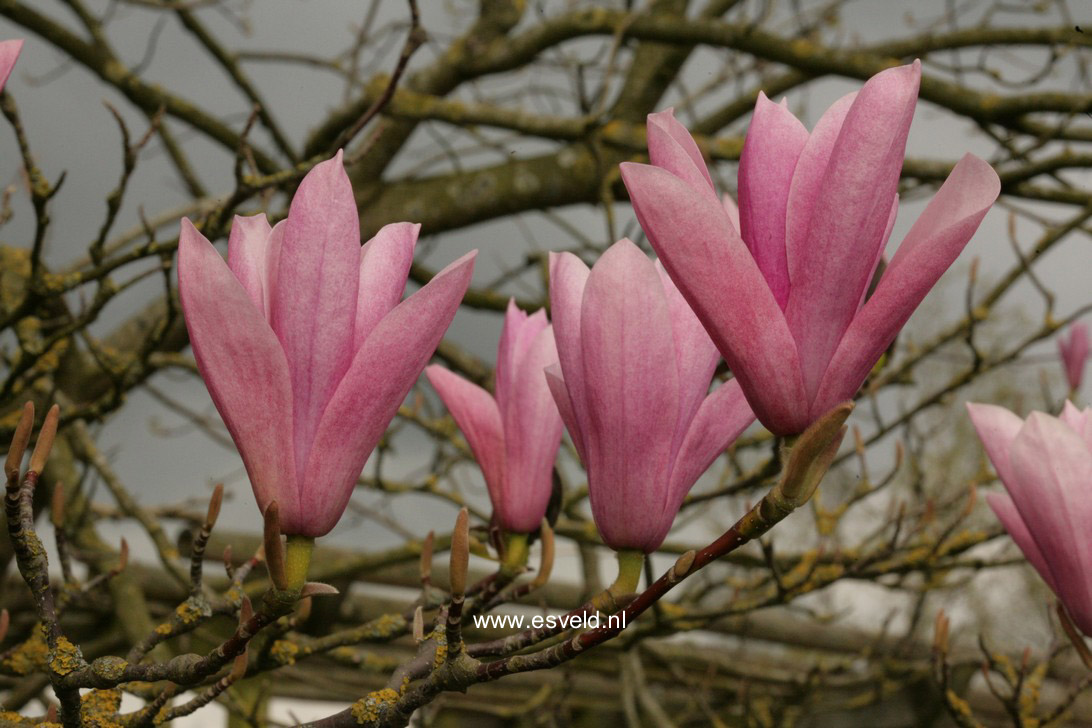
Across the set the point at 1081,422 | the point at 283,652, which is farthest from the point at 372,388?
the point at 1081,422

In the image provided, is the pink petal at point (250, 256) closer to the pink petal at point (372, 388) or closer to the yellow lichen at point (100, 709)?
the pink petal at point (372, 388)

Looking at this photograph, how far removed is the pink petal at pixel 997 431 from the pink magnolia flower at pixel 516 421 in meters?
0.37

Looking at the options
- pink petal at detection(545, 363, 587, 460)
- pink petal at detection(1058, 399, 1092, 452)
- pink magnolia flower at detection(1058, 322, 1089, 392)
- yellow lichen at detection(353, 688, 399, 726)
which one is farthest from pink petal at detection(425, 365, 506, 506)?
pink magnolia flower at detection(1058, 322, 1089, 392)

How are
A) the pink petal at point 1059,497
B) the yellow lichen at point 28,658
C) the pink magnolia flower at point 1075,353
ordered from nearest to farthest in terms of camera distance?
the pink petal at point 1059,497
the yellow lichen at point 28,658
the pink magnolia flower at point 1075,353

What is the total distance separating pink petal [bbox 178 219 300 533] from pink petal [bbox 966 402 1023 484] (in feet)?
1.92

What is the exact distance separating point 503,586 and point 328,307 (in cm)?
40

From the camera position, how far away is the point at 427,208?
287cm

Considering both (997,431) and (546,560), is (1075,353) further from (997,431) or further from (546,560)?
(546,560)

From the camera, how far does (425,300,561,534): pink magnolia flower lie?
830 millimetres

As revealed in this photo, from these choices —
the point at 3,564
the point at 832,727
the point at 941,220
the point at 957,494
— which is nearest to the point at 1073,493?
the point at 941,220

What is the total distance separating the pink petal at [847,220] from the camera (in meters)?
0.52

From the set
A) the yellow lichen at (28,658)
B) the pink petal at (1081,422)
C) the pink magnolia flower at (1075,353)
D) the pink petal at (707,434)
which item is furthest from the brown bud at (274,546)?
the pink magnolia flower at (1075,353)

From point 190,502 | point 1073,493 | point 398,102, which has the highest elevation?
point 398,102

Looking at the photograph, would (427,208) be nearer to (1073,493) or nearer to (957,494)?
(957,494)
